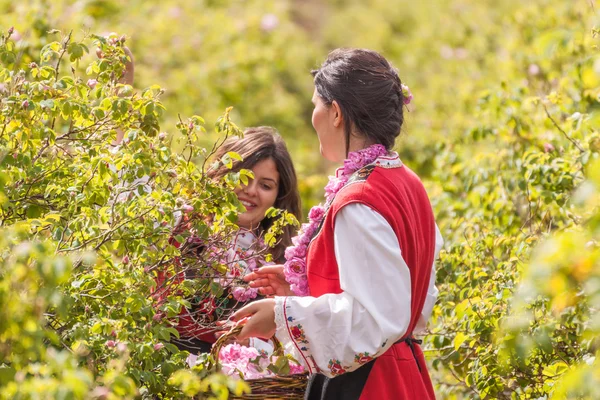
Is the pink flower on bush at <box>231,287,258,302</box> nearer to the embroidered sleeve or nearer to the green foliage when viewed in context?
the green foliage

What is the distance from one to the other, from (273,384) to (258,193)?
1193mm

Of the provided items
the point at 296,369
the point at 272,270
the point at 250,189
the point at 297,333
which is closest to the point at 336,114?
the point at 272,270

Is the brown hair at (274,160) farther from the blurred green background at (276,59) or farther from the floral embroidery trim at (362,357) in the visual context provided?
the blurred green background at (276,59)

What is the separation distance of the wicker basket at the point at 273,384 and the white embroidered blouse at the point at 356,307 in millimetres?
115

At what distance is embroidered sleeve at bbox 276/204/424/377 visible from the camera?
2.27m

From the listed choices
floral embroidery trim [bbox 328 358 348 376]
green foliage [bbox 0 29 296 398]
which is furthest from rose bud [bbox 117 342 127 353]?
floral embroidery trim [bbox 328 358 348 376]

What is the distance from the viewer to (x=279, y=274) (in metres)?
2.79

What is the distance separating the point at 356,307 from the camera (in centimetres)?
227

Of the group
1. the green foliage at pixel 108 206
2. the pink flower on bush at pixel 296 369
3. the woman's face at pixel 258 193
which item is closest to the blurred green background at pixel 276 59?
the woman's face at pixel 258 193

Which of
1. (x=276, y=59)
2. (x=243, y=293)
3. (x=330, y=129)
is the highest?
(x=330, y=129)

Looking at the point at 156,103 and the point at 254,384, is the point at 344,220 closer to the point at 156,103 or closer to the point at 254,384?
the point at 254,384

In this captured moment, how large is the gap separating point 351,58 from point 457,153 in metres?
2.88

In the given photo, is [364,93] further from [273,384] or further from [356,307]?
[273,384]

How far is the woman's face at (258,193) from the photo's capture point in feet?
11.3
